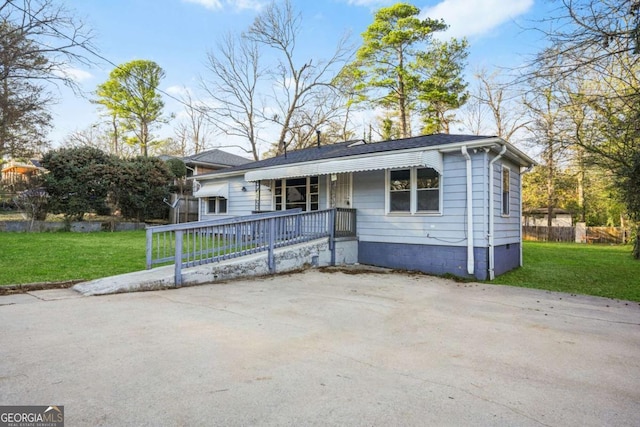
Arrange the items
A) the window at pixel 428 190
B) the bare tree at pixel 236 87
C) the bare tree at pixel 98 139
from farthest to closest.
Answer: the bare tree at pixel 98 139, the bare tree at pixel 236 87, the window at pixel 428 190

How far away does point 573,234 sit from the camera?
22422 millimetres

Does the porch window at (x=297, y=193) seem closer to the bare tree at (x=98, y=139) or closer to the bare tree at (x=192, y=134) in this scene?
the bare tree at (x=192, y=134)

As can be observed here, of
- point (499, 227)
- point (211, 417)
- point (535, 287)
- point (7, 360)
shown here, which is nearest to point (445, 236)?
point (499, 227)

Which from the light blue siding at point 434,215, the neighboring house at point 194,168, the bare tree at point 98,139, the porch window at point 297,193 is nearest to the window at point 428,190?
the light blue siding at point 434,215

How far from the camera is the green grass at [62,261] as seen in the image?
613 cm

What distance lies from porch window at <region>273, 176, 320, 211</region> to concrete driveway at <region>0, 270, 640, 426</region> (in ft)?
19.5

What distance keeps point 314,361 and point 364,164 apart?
618 centimetres

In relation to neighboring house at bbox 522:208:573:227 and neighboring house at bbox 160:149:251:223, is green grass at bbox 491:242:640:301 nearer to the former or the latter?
neighboring house at bbox 160:149:251:223

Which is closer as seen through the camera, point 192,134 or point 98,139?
point 98,139

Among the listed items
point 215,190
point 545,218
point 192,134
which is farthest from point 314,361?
point 545,218

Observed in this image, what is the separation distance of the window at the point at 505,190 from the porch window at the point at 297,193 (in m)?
5.10

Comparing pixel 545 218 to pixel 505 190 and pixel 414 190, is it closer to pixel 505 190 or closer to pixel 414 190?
pixel 505 190

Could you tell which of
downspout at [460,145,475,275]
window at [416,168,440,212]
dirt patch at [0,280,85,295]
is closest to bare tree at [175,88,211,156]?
window at [416,168,440,212]

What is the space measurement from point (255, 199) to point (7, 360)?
1003 cm
